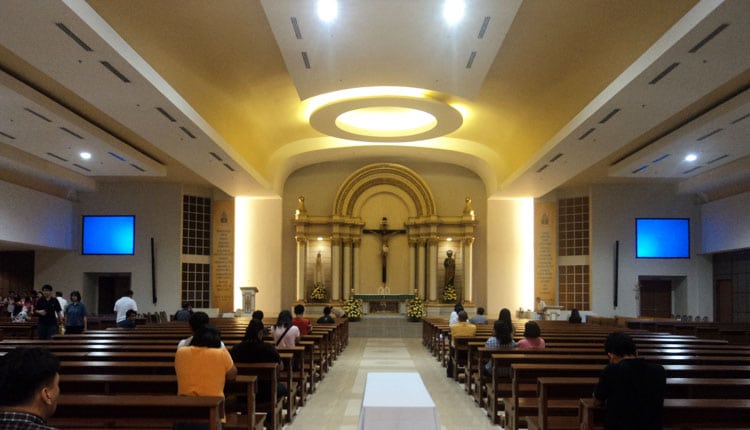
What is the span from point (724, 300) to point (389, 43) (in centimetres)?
1411

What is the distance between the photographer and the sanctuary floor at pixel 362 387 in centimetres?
725

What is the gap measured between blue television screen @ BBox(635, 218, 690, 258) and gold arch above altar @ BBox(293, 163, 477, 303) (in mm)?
5673

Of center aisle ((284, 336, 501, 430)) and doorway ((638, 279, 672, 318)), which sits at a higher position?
doorway ((638, 279, 672, 318))

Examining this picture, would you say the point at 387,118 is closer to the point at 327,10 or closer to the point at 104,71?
the point at 327,10

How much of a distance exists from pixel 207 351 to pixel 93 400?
0.85m

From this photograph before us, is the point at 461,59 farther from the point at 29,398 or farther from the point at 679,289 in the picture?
the point at 679,289

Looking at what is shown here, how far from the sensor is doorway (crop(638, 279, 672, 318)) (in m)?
21.1

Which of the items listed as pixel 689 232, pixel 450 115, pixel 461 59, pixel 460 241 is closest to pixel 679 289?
pixel 689 232

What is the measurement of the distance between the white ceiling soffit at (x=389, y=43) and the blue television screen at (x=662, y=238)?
901 cm

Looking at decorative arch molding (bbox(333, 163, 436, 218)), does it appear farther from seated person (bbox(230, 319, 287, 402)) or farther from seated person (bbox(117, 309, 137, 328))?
seated person (bbox(230, 319, 287, 402))

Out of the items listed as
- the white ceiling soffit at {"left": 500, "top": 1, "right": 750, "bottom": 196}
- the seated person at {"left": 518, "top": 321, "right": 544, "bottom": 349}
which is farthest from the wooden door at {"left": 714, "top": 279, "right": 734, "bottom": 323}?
the seated person at {"left": 518, "top": 321, "right": 544, "bottom": 349}

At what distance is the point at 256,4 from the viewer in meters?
10.6

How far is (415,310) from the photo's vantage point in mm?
20812

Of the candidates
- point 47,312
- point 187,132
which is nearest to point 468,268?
point 187,132
